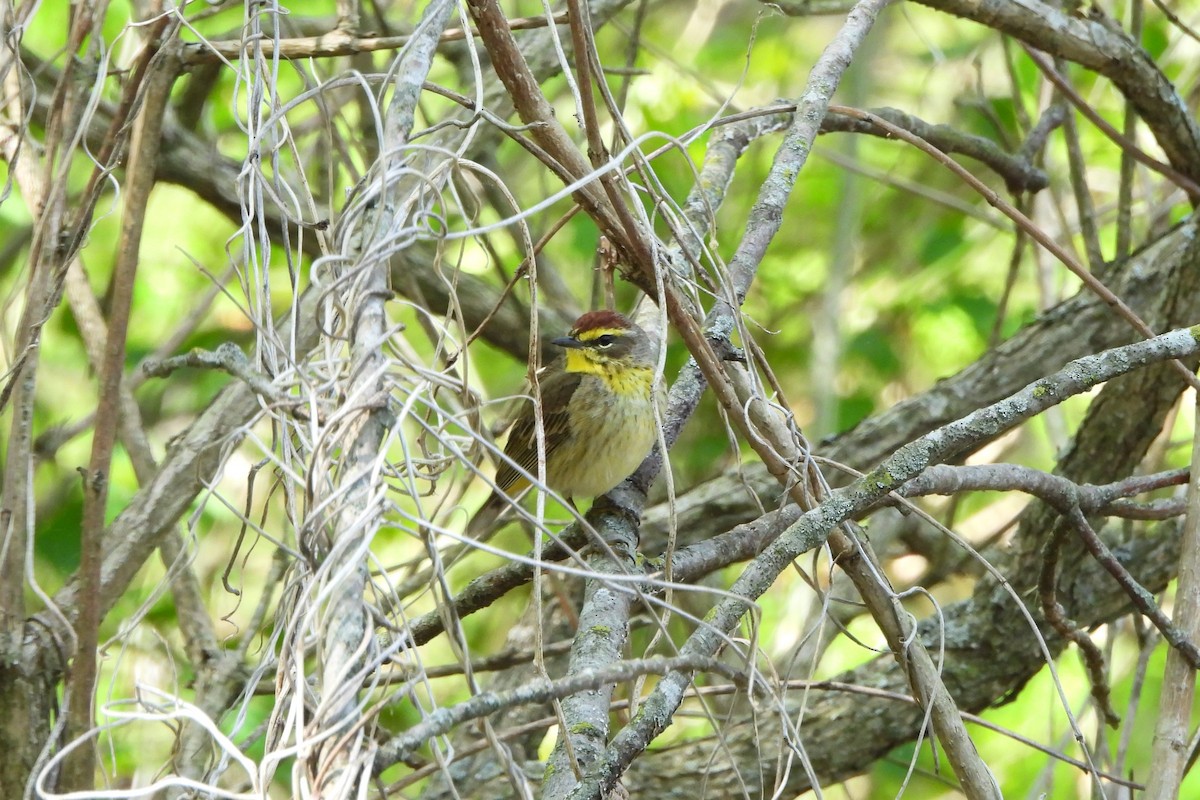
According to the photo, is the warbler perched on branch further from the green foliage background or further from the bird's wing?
the green foliage background

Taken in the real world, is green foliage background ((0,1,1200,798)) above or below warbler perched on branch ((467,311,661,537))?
above

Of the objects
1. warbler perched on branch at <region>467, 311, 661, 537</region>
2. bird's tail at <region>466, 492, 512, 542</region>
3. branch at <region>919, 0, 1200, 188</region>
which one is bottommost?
bird's tail at <region>466, 492, 512, 542</region>

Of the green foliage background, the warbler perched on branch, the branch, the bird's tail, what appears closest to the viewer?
the branch

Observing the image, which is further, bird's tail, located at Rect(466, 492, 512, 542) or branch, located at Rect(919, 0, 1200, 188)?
bird's tail, located at Rect(466, 492, 512, 542)

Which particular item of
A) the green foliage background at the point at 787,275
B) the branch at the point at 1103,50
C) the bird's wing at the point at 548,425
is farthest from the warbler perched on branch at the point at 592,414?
the branch at the point at 1103,50

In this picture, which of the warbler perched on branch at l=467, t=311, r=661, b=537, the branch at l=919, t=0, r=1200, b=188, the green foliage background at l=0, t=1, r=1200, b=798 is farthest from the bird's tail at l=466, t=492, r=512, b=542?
the branch at l=919, t=0, r=1200, b=188

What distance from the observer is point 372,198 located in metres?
1.64

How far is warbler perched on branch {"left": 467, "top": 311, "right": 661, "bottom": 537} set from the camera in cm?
378

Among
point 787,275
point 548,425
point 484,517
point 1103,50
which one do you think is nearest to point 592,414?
point 548,425

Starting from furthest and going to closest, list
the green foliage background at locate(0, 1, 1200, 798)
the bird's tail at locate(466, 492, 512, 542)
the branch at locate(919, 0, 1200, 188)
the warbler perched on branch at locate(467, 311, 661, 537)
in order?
the green foliage background at locate(0, 1, 1200, 798) → the bird's tail at locate(466, 492, 512, 542) → the warbler perched on branch at locate(467, 311, 661, 537) → the branch at locate(919, 0, 1200, 188)

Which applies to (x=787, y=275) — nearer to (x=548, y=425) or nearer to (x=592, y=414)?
(x=548, y=425)

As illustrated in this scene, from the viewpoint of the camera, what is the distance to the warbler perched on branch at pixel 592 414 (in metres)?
3.78

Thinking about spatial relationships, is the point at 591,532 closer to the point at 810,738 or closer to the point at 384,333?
the point at 384,333

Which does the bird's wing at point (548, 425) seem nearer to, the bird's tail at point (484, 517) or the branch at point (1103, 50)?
the bird's tail at point (484, 517)
